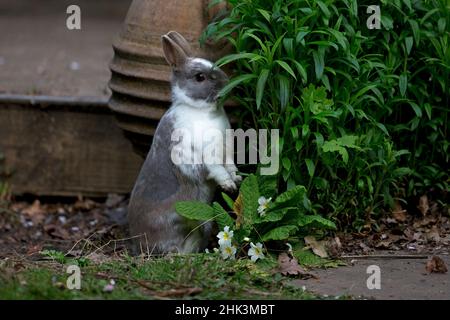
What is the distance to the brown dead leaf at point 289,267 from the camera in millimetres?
5270

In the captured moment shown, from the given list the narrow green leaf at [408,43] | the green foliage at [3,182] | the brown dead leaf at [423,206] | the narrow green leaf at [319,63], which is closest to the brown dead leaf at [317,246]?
the brown dead leaf at [423,206]

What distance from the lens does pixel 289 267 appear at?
5312 mm

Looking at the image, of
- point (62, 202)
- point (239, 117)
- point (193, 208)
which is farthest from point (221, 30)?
point (62, 202)

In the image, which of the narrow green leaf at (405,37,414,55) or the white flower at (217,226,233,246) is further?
the narrow green leaf at (405,37,414,55)

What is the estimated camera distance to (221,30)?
19.1 feet

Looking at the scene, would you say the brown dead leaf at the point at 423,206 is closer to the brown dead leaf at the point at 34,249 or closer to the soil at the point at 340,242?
the soil at the point at 340,242

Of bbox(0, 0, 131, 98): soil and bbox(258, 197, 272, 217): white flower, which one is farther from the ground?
bbox(0, 0, 131, 98): soil

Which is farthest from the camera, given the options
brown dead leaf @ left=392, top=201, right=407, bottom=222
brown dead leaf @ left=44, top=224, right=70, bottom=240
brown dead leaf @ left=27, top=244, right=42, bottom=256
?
brown dead leaf @ left=44, top=224, right=70, bottom=240

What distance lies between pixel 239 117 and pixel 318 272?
116 centimetres

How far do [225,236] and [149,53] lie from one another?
1415mm

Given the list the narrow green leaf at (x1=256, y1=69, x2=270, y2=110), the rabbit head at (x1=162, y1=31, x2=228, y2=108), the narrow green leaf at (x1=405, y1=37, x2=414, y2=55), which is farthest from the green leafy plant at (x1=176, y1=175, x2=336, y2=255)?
the narrow green leaf at (x1=405, y1=37, x2=414, y2=55)

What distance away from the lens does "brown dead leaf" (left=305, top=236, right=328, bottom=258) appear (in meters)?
5.59

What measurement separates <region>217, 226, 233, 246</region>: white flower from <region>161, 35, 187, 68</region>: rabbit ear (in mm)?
1044

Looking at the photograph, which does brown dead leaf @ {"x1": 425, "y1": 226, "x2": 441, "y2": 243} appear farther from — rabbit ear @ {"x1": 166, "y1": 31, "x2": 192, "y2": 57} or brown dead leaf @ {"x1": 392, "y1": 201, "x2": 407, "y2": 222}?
rabbit ear @ {"x1": 166, "y1": 31, "x2": 192, "y2": 57}
